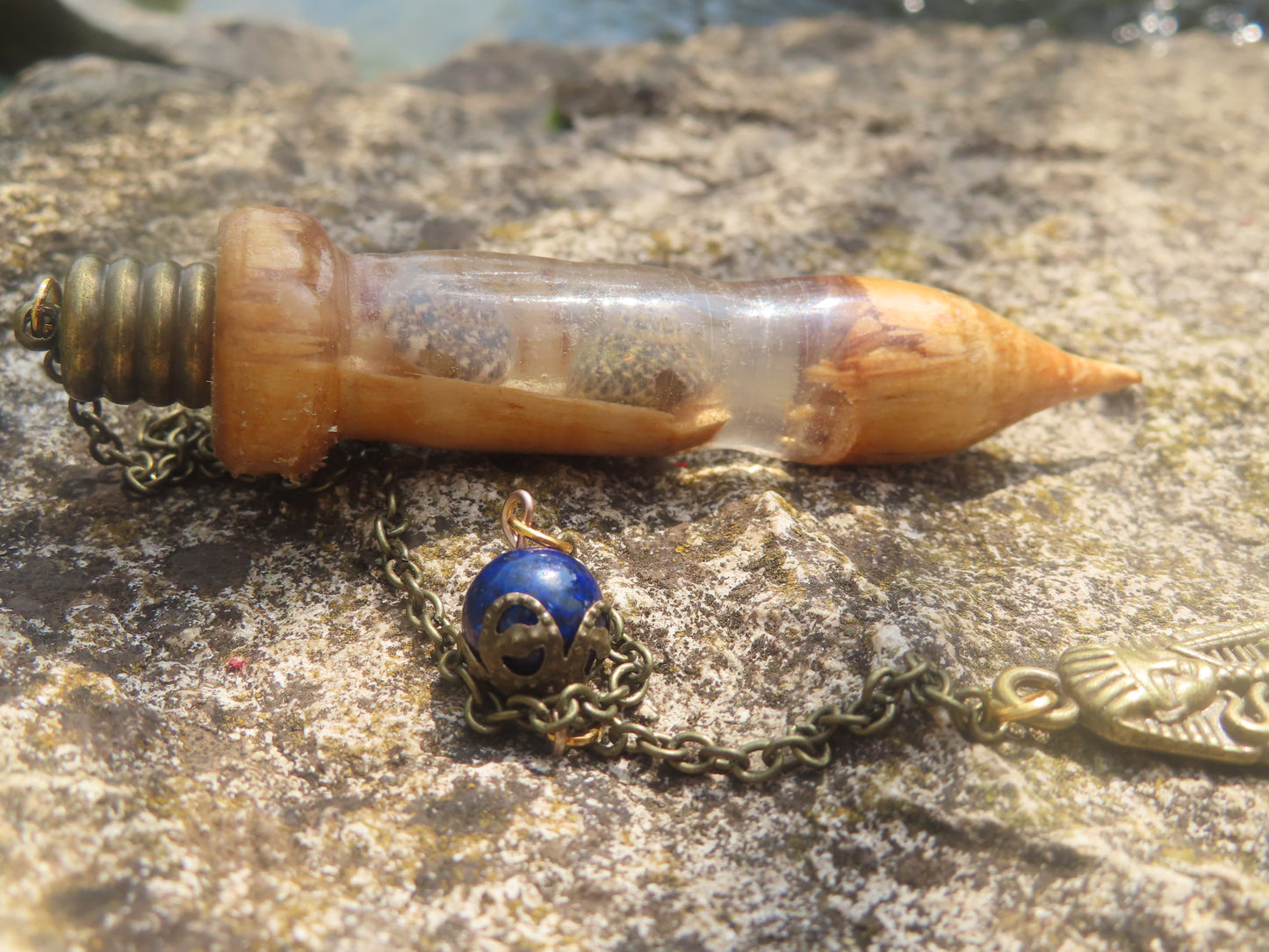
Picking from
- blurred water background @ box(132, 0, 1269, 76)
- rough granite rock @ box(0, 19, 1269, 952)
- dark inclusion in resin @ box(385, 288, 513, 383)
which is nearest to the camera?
rough granite rock @ box(0, 19, 1269, 952)

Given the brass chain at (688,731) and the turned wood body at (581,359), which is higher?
the turned wood body at (581,359)

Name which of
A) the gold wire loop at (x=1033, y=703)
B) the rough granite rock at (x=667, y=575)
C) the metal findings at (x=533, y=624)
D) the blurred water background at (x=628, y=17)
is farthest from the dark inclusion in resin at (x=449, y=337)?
the blurred water background at (x=628, y=17)

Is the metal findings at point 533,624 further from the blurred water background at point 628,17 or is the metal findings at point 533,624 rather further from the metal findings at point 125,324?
the blurred water background at point 628,17

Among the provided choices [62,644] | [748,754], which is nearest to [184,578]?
[62,644]

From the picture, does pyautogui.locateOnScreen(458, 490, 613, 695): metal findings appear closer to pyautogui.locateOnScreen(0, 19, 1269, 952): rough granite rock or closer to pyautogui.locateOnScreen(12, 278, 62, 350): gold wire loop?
pyautogui.locateOnScreen(0, 19, 1269, 952): rough granite rock

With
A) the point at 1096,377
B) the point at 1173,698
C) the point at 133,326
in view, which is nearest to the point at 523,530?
the point at 133,326

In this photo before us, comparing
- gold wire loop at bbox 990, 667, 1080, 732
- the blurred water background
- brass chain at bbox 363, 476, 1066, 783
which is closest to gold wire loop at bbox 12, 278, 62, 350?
brass chain at bbox 363, 476, 1066, 783

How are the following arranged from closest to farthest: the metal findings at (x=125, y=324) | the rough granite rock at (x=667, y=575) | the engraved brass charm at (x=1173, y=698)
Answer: the rough granite rock at (x=667, y=575) < the engraved brass charm at (x=1173, y=698) < the metal findings at (x=125, y=324)

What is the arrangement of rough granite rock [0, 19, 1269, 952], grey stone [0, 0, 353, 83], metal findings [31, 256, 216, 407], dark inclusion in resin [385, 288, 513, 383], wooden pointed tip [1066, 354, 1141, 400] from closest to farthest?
1. rough granite rock [0, 19, 1269, 952]
2. metal findings [31, 256, 216, 407]
3. dark inclusion in resin [385, 288, 513, 383]
4. wooden pointed tip [1066, 354, 1141, 400]
5. grey stone [0, 0, 353, 83]
